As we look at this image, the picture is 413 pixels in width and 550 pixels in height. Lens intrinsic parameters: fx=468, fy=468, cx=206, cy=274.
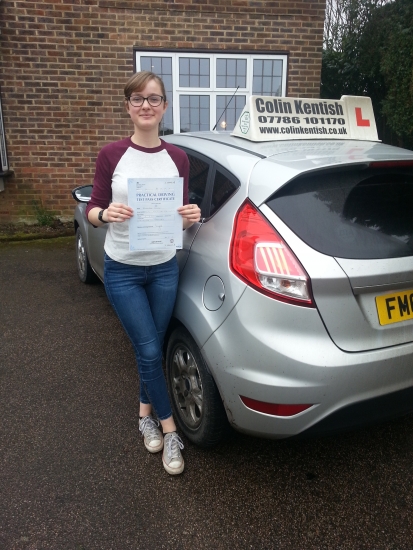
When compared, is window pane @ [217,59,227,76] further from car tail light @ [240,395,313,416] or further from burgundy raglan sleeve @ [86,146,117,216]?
car tail light @ [240,395,313,416]

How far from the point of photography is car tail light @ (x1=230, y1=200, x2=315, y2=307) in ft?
6.16

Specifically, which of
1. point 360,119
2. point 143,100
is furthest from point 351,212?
point 360,119

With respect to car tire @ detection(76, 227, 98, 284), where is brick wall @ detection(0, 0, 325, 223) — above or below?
above

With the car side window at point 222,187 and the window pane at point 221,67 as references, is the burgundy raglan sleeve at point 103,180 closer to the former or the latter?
the car side window at point 222,187

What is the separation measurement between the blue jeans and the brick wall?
18.7 feet

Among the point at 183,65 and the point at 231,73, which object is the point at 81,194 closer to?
the point at 183,65

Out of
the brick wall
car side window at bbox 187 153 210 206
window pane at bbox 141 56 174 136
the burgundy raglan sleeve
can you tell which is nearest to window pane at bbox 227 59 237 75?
the brick wall

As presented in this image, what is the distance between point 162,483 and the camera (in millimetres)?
2283

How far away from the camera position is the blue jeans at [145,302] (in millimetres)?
2307

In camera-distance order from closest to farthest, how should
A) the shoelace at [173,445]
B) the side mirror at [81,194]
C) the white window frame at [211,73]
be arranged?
1. the shoelace at [173,445]
2. the side mirror at [81,194]
3. the white window frame at [211,73]

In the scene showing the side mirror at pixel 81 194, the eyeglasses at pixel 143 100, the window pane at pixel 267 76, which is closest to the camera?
the eyeglasses at pixel 143 100

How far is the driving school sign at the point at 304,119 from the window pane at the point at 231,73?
499 centimetres

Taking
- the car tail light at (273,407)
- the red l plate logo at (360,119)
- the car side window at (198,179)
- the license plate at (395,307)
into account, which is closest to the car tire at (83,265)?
the car side window at (198,179)

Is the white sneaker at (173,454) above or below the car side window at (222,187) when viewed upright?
below
